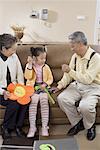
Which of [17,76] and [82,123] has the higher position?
[17,76]

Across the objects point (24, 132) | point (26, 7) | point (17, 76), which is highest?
point (26, 7)

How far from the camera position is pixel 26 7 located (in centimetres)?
440

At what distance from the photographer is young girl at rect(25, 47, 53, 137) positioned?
2.60m

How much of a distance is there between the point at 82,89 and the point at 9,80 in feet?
2.63

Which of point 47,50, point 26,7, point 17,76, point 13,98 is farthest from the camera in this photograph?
point 26,7

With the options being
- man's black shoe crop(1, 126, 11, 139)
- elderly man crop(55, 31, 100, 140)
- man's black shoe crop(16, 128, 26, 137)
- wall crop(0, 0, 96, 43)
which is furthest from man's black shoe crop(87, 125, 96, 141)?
wall crop(0, 0, 96, 43)

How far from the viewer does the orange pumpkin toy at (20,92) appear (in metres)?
2.57

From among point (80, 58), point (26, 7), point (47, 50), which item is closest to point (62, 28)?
point (26, 7)

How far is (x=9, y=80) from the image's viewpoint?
2.77m

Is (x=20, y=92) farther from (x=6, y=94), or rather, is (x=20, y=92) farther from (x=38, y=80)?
(x=38, y=80)

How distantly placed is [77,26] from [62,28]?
0.27 m

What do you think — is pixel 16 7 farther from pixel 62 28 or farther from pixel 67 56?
pixel 67 56

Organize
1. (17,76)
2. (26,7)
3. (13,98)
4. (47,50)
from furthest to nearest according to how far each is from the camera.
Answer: (26,7) → (47,50) → (17,76) → (13,98)

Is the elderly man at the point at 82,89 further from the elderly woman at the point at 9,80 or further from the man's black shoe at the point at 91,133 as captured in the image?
the elderly woman at the point at 9,80
